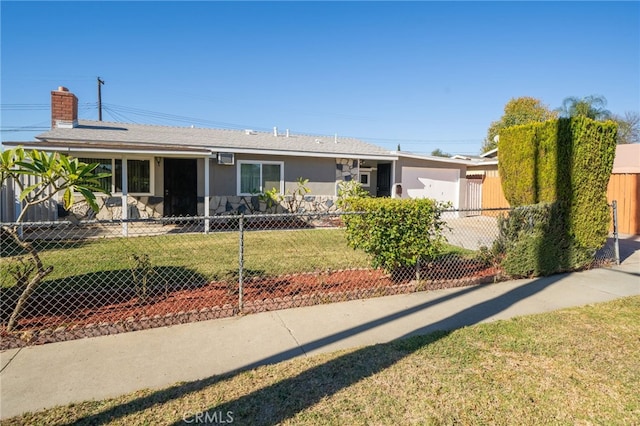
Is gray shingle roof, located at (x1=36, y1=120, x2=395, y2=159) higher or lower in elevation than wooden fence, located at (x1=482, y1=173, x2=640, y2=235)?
higher

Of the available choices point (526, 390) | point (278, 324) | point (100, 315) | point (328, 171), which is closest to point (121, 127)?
point (328, 171)

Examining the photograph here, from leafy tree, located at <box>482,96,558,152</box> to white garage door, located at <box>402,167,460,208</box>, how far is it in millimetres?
23665

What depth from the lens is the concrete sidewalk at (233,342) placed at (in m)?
3.03

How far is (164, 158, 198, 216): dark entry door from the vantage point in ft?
42.6

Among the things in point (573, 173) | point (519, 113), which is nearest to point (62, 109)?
point (573, 173)

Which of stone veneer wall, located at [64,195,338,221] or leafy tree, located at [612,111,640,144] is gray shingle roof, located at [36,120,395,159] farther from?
leafy tree, located at [612,111,640,144]

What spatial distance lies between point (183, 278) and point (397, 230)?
3.36m

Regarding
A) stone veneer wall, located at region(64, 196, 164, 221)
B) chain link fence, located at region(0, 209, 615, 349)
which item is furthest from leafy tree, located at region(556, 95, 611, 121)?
stone veneer wall, located at region(64, 196, 164, 221)

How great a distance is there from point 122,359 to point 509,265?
19.0 ft

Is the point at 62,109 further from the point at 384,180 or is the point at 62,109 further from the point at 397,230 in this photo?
the point at 397,230

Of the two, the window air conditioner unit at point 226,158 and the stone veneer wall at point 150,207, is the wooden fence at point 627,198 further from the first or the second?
the window air conditioner unit at point 226,158

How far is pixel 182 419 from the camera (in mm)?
2564

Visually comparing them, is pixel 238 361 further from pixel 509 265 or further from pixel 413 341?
pixel 509 265

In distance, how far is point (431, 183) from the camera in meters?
17.1
